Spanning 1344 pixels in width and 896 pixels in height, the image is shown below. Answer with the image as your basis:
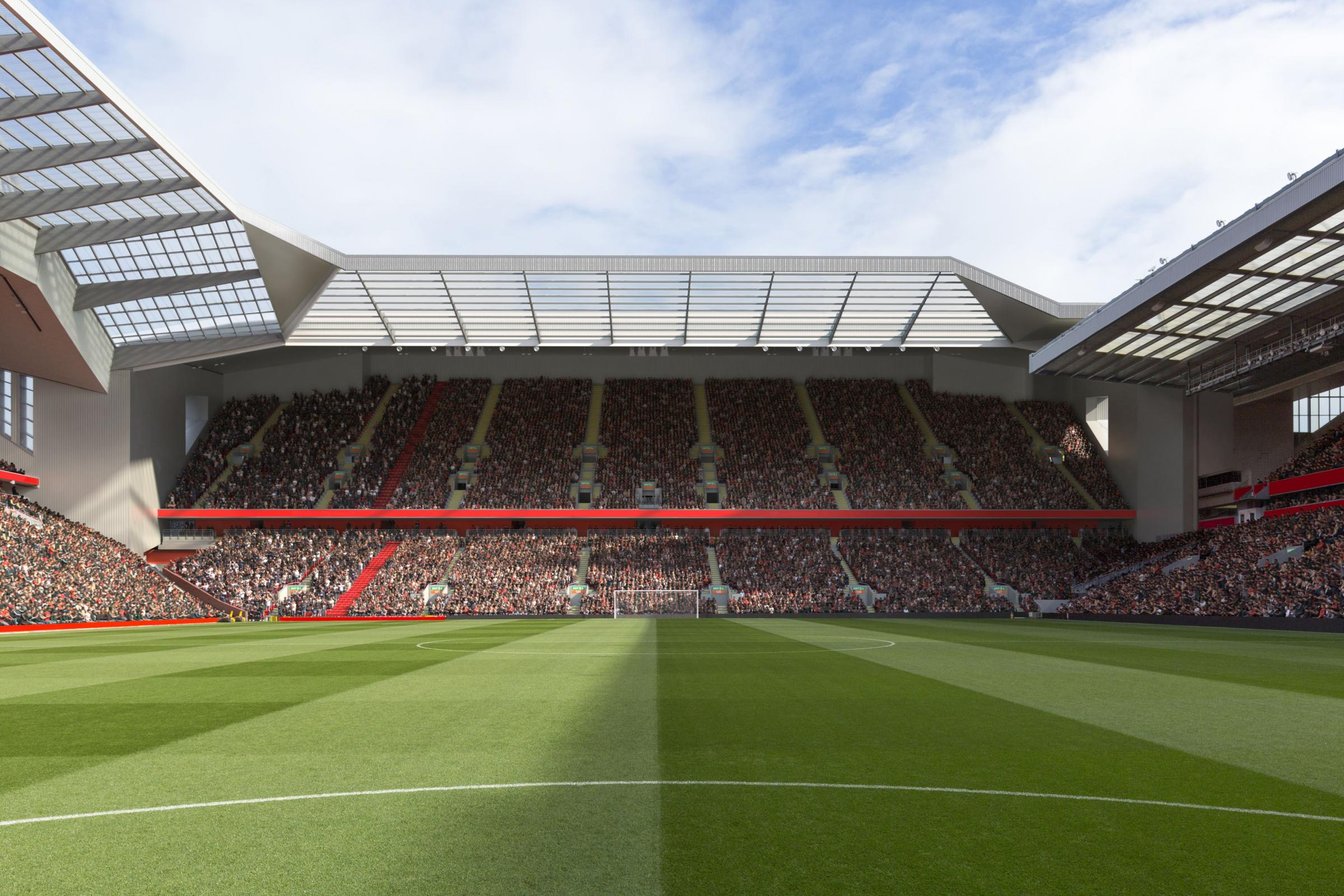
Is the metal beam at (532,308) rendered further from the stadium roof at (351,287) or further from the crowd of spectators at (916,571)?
the crowd of spectators at (916,571)

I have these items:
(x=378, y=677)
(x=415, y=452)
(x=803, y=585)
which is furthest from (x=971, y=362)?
(x=378, y=677)

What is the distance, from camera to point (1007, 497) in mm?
65500

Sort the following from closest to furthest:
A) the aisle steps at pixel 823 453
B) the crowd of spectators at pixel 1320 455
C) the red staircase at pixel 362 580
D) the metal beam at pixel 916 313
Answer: the crowd of spectators at pixel 1320 455 < the red staircase at pixel 362 580 < the metal beam at pixel 916 313 < the aisle steps at pixel 823 453

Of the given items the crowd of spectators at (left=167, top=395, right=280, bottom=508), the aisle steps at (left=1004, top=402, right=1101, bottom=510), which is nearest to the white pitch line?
the aisle steps at (left=1004, top=402, right=1101, bottom=510)

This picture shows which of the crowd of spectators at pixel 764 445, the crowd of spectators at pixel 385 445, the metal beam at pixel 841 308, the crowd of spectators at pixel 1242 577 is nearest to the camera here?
the crowd of spectators at pixel 1242 577

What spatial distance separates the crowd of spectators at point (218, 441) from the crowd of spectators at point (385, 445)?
8.23 meters

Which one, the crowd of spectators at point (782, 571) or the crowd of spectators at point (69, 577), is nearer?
the crowd of spectators at point (69, 577)

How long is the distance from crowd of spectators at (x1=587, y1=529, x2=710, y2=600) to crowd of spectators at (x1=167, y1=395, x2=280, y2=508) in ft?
82.6

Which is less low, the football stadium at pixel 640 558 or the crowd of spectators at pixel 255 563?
the football stadium at pixel 640 558

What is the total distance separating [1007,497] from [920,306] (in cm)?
1387

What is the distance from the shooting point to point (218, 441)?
69188 mm

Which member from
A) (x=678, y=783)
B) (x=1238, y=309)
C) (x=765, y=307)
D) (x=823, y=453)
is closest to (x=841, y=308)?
A: (x=765, y=307)

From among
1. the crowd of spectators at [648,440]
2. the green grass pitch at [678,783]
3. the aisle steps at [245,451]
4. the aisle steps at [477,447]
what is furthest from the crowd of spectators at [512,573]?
the green grass pitch at [678,783]

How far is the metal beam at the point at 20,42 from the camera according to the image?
3045cm
